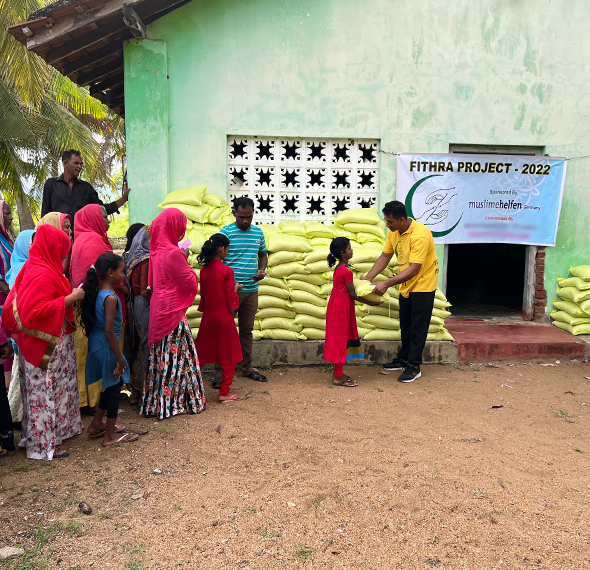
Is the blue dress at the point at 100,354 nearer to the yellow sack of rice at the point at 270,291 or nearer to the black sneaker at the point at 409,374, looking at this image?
the yellow sack of rice at the point at 270,291

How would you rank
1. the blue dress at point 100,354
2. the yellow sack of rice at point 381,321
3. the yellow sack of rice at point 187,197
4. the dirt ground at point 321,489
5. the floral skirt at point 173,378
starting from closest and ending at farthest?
the dirt ground at point 321,489, the blue dress at point 100,354, the floral skirt at point 173,378, the yellow sack of rice at point 381,321, the yellow sack of rice at point 187,197

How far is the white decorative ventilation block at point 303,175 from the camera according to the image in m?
6.21

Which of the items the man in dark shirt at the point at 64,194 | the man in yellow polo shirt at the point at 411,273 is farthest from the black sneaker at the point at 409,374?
the man in dark shirt at the point at 64,194

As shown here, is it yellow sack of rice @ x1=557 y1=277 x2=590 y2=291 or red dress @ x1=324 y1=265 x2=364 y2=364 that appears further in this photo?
yellow sack of rice @ x1=557 y1=277 x2=590 y2=291

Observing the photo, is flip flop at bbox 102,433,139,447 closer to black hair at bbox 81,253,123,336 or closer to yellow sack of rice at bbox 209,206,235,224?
black hair at bbox 81,253,123,336

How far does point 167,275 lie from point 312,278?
6.07ft

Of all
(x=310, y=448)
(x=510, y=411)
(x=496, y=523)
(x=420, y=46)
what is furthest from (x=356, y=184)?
(x=496, y=523)

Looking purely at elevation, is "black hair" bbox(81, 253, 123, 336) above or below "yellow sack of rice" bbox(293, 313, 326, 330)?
above

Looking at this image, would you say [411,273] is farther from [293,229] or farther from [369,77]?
[369,77]

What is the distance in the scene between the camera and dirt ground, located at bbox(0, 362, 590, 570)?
2.44 m

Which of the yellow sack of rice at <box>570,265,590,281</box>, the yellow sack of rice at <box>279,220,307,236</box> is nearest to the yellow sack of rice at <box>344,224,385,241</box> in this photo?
the yellow sack of rice at <box>279,220,307,236</box>

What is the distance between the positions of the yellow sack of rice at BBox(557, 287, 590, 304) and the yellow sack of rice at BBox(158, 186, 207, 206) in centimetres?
454

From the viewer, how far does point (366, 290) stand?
15.8ft

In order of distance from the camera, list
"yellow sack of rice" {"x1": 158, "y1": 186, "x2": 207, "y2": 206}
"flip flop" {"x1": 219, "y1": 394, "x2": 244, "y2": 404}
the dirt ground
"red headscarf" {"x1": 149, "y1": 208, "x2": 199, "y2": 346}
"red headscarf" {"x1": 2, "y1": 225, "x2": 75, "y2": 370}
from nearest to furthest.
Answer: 1. the dirt ground
2. "red headscarf" {"x1": 2, "y1": 225, "x2": 75, "y2": 370}
3. "red headscarf" {"x1": 149, "y1": 208, "x2": 199, "y2": 346}
4. "flip flop" {"x1": 219, "y1": 394, "x2": 244, "y2": 404}
5. "yellow sack of rice" {"x1": 158, "y1": 186, "x2": 207, "y2": 206}
